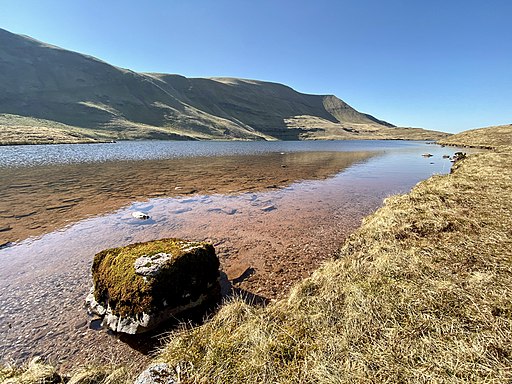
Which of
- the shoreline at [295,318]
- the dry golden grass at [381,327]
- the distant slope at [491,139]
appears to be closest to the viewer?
the dry golden grass at [381,327]

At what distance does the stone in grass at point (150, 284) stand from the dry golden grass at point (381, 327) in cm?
129

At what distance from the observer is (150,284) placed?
6.49 metres

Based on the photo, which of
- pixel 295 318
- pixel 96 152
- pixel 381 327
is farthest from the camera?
pixel 96 152

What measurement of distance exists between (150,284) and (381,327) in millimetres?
5514

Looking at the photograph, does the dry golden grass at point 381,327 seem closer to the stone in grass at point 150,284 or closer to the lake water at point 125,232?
the stone in grass at point 150,284

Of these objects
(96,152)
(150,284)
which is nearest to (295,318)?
(150,284)

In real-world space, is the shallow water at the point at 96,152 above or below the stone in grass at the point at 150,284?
below

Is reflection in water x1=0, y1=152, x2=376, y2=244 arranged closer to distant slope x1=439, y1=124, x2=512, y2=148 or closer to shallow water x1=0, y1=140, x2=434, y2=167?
shallow water x1=0, y1=140, x2=434, y2=167

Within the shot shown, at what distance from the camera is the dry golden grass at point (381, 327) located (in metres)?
3.59

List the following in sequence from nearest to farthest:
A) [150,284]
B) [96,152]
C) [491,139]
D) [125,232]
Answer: [150,284], [125,232], [96,152], [491,139]

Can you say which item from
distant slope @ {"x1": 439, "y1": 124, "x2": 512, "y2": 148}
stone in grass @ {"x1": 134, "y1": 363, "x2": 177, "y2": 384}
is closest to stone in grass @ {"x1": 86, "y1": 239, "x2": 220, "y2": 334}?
stone in grass @ {"x1": 134, "y1": 363, "x2": 177, "y2": 384}

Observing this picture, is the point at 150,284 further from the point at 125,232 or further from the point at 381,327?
the point at 125,232

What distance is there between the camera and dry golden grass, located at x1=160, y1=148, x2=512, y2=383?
3.59m

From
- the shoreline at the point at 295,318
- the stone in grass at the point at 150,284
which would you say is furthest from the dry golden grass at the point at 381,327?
the stone in grass at the point at 150,284
